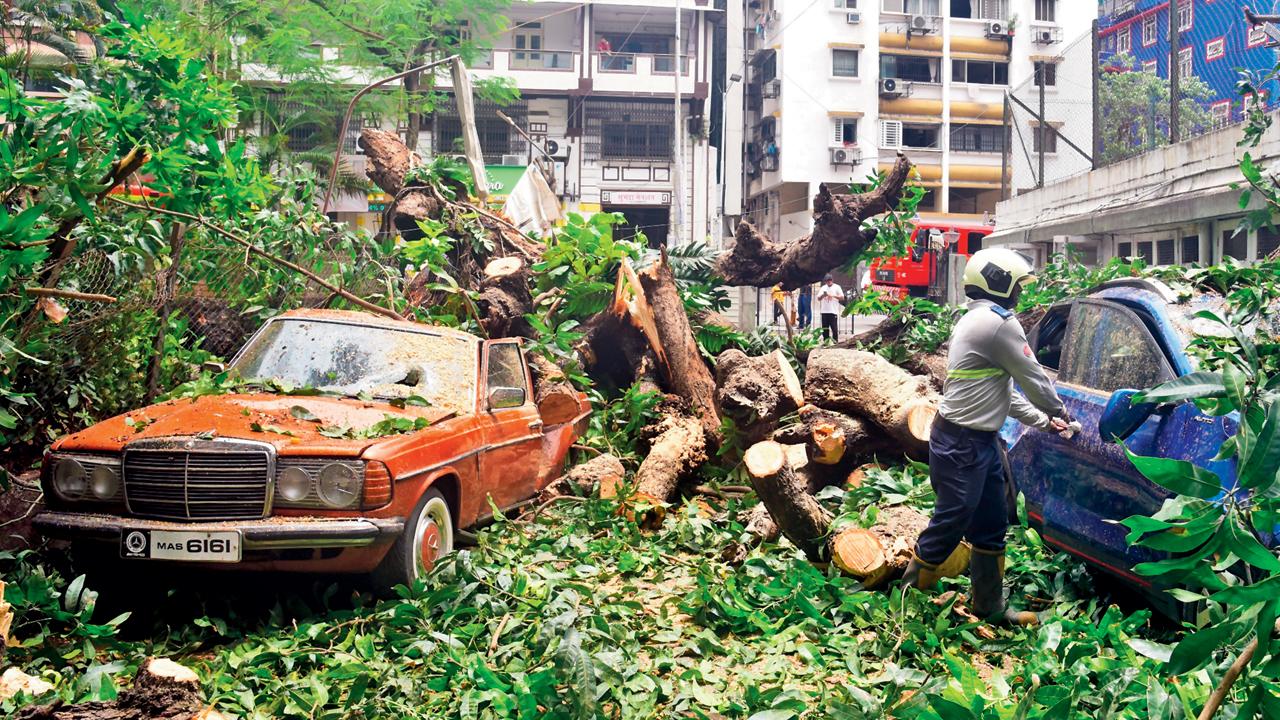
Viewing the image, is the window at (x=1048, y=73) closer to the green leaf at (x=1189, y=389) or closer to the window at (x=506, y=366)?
the window at (x=506, y=366)

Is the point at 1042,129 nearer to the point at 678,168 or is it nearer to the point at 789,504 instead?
the point at 678,168

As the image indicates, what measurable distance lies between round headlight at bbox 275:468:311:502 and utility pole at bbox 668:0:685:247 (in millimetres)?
29446

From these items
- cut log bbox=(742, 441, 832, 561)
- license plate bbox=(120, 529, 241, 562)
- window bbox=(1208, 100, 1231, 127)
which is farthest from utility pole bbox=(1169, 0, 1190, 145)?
license plate bbox=(120, 529, 241, 562)

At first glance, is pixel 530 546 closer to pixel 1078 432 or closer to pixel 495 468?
pixel 495 468

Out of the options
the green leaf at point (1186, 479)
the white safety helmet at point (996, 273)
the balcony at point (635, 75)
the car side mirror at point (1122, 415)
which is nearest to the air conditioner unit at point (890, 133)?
the balcony at point (635, 75)

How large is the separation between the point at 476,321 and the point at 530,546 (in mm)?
3790

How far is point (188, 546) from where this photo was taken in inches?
192

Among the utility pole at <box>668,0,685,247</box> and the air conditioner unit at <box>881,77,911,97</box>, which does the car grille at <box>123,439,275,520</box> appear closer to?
the utility pole at <box>668,0,685,247</box>

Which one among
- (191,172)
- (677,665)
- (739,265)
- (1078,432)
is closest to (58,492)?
(191,172)

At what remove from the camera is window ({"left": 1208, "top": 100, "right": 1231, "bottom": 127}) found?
696 inches

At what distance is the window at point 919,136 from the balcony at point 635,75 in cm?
952

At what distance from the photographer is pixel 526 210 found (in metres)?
15.9

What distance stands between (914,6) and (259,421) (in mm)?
42698

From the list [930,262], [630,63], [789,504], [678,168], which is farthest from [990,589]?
[630,63]
